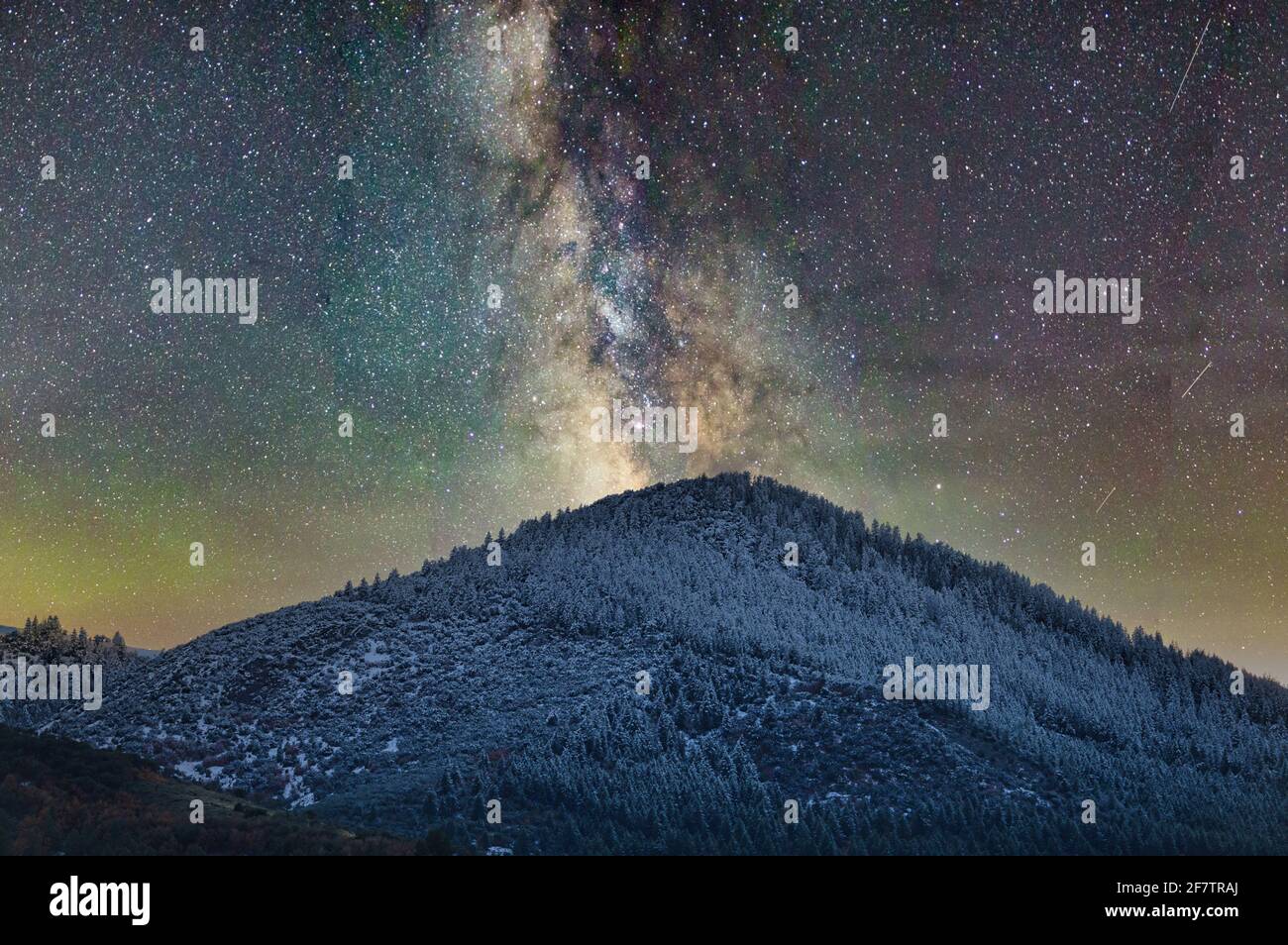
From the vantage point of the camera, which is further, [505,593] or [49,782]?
[505,593]

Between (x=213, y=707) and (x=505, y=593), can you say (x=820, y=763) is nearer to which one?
(x=213, y=707)

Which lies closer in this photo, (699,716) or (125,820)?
(125,820)

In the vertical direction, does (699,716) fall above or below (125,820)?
below

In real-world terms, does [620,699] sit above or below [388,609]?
below

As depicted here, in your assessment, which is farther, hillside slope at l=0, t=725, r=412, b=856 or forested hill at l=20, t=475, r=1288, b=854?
forested hill at l=20, t=475, r=1288, b=854

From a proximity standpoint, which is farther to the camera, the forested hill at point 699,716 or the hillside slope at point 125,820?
the forested hill at point 699,716
